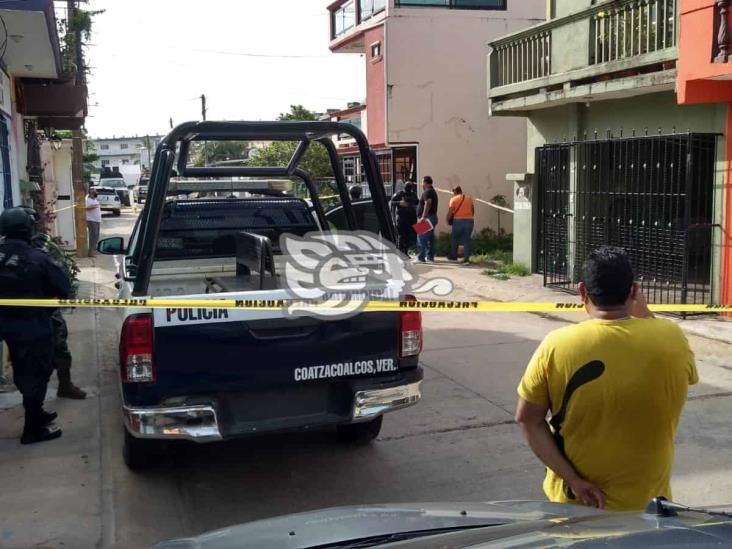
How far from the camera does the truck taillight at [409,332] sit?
439 cm

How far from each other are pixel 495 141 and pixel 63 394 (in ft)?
48.0

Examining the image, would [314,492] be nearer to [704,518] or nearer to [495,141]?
[704,518]

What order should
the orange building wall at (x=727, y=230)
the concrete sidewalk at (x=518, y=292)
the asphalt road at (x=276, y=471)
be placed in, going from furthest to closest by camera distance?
the orange building wall at (x=727, y=230), the concrete sidewalk at (x=518, y=292), the asphalt road at (x=276, y=471)

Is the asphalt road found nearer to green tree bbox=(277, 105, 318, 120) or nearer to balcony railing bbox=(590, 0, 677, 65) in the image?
balcony railing bbox=(590, 0, 677, 65)

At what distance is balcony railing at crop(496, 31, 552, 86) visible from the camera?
477 inches

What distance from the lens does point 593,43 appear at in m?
10.9

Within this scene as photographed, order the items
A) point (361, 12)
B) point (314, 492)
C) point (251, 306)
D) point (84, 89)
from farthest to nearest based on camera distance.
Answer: point (361, 12) → point (84, 89) → point (314, 492) → point (251, 306)

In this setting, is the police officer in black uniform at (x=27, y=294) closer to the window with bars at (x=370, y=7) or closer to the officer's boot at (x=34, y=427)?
the officer's boot at (x=34, y=427)

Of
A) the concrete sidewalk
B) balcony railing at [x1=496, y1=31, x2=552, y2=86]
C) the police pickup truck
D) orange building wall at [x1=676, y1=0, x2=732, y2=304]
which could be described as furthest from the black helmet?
balcony railing at [x1=496, y1=31, x2=552, y2=86]

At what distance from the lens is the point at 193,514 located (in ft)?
13.9

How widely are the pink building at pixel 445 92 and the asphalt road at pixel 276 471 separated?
12596mm

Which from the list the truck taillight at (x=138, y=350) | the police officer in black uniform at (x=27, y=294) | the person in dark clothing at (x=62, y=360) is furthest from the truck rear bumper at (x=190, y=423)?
the person in dark clothing at (x=62, y=360)

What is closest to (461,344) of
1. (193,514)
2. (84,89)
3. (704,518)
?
(193,514)

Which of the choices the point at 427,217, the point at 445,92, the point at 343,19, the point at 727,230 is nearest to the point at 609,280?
the point at 727,230
